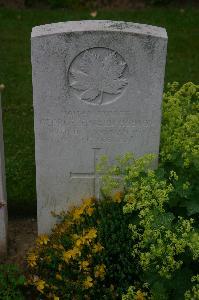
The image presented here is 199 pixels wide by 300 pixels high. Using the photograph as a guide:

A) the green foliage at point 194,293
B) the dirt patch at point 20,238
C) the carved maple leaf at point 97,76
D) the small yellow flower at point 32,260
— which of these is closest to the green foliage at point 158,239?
the green foliage at point 194,293

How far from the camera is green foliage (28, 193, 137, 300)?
3.95 metres

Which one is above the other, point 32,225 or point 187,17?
point 187,17

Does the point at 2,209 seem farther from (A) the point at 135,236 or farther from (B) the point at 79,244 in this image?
(A) the point at 135,236

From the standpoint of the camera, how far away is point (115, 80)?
13.0 feet

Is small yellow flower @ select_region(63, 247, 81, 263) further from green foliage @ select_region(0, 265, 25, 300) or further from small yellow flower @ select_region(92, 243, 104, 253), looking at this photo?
green foliage @ select_region(0, 265, 25, 300)

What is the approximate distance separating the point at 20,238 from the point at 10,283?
673mm

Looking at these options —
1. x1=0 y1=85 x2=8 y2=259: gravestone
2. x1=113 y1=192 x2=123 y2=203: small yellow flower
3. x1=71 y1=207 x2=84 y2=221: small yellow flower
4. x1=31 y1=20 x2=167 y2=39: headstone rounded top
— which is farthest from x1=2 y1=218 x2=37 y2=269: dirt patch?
x1=31 y1=20 x2=167 y2=39: headstone rounded top

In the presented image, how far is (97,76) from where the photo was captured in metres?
3.95

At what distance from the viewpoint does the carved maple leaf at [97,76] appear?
3.88 metres

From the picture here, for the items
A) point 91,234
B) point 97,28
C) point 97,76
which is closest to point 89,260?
point 91,234

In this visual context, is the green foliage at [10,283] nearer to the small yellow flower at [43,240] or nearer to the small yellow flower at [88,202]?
the small yellow flower at [43,240]

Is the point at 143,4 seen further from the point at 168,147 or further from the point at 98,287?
the point at 98,287

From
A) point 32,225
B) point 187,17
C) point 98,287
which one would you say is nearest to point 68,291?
point 98,287

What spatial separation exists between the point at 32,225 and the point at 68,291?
105 cm
